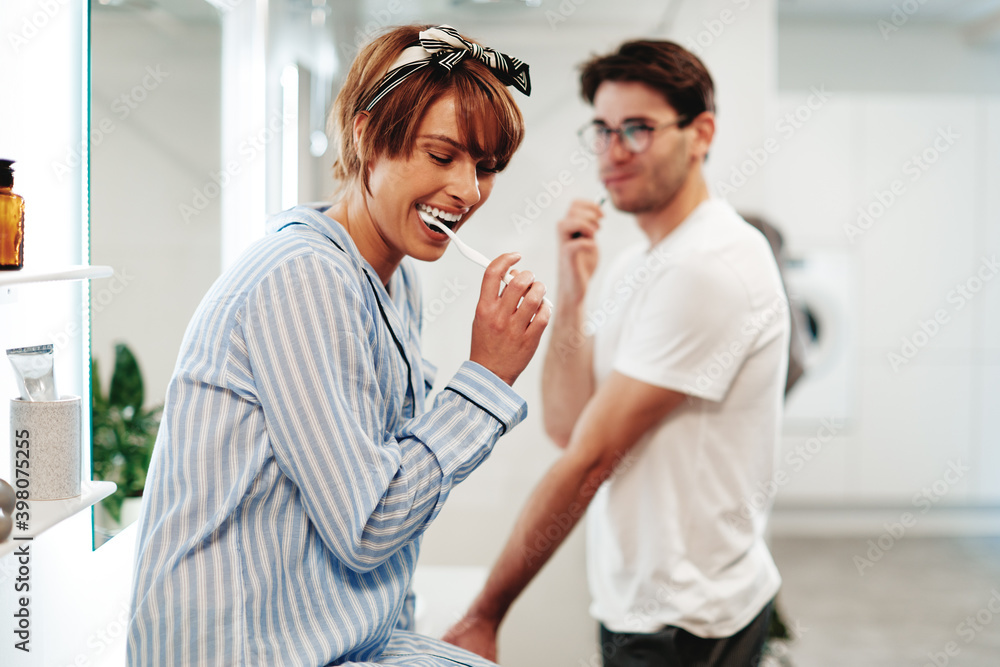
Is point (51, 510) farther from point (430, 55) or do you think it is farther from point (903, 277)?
point (903, 277)

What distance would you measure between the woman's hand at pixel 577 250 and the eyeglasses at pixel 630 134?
0.12m

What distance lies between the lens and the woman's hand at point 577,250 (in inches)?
54.7

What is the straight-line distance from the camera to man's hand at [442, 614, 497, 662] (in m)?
1.13

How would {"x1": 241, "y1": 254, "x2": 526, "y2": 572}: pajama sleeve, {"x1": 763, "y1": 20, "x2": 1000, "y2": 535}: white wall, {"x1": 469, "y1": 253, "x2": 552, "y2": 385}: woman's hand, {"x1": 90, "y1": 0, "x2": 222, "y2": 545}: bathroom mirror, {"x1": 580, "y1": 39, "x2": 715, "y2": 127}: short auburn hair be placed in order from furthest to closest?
{"x1": 763, "y1": 20, "x2": 1000, "y2": 535}: white wall, {"x1": 580, "y1": 39, "x2": 715, "y2": 127}: short auburn hair, {"x1": 90, "y1": 0, "x2": 222, "y2": 545}: bathroom mirror, {"x1": 469, "y1": 253, "x2": 552, "y2": 385}: woman's hand, {"x1": 241, "y1": 254, "x2": 526, "y2": 572}: pajama sleeve

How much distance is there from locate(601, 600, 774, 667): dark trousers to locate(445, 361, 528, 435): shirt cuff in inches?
24.0

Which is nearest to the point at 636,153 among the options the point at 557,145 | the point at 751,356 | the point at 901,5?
the point at 557,145

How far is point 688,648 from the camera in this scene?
116 centimetres

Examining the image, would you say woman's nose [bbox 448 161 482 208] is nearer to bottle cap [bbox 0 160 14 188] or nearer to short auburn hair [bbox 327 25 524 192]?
short auburn hair [bbox 327 25 524 192]

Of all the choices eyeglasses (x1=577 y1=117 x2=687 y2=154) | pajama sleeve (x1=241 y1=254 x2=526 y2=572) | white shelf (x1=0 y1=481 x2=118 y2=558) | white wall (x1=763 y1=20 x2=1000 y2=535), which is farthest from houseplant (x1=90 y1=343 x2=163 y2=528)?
white wall (x1=763 y1=20 x2=1000 y2=535)

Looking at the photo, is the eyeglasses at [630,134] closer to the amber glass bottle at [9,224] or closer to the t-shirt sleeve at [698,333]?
the t-shirt sleeve at [698,333]

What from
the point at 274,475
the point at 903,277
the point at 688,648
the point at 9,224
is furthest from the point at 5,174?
the point at 903,277

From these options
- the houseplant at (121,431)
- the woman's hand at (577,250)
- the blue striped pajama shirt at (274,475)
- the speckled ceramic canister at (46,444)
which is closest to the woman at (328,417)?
the blue striped pajama shirt at (274,475)

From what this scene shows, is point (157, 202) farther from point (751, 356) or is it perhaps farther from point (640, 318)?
point (751, 356)

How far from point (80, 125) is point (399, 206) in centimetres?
42
